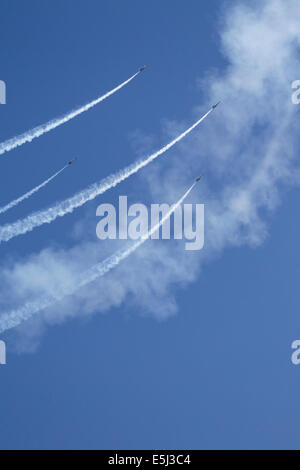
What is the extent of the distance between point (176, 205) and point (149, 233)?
164 inches

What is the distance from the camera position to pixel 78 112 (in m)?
86.1

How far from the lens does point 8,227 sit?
78812 millimetres
